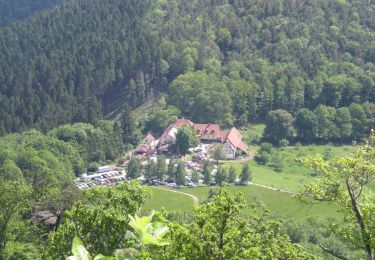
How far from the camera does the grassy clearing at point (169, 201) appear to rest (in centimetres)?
5559

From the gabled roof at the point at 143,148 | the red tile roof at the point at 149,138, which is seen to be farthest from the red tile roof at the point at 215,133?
the gabled roof at the point at 143,148

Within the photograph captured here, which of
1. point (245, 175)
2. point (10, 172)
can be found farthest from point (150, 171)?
point (10, 172)

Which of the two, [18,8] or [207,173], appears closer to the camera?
[207,173]

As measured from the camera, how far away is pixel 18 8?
504ft

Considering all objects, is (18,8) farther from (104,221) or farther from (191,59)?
(104,221)

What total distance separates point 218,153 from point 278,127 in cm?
1334

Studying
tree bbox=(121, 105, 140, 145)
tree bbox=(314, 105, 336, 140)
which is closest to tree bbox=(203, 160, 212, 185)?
tree bbox=(121, 105, 140, 145)

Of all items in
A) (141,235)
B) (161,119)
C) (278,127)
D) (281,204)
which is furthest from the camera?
(161,119)

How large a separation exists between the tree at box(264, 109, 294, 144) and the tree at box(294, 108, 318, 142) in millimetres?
1907

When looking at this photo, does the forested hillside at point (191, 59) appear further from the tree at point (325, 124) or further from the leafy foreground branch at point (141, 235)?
the leafy foreground branch at point (141, 235)

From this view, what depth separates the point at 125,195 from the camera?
18.4 m

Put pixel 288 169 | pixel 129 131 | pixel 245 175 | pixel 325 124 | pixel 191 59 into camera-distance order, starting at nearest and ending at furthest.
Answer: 1. pixel 245 175
2. pixel 288 169
3. pixel 129 131
4. pixel 325 124
5. pixel 191 59

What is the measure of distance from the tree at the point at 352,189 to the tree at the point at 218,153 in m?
55.9

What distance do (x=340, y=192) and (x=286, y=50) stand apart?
301 ft
